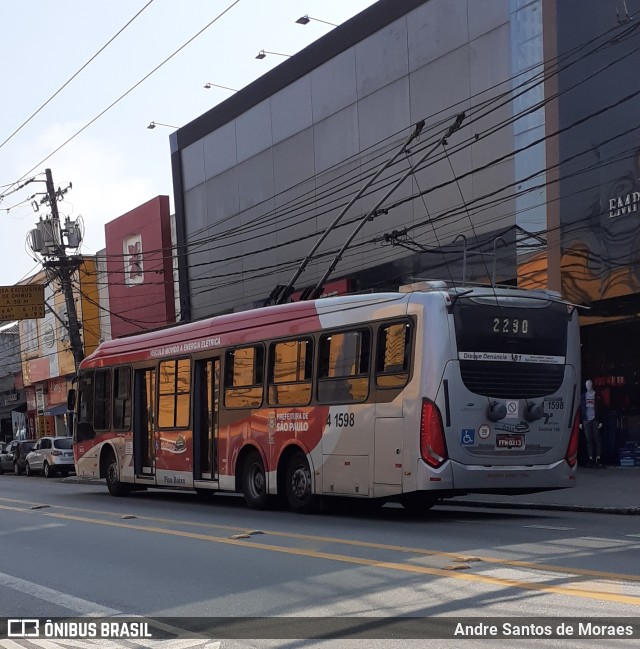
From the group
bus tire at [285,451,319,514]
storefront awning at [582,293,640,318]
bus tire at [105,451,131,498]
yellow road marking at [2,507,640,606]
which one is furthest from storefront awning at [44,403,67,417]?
yellow road marking at [2,507,640,606]

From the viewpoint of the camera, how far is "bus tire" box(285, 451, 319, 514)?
51.1 ft

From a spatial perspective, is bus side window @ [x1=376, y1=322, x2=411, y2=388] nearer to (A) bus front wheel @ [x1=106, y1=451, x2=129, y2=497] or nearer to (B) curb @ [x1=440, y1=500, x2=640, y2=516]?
(B) curb @ [x1=440, y1=500, x2=640, y2=516]

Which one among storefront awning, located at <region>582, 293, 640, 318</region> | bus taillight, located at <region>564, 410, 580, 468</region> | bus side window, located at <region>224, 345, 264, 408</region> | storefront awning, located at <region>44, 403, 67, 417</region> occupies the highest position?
storefront awning, located at <region>582, 293, 640, 318</region>

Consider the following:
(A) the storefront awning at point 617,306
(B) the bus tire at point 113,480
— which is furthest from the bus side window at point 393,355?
(B) the bus tire at point 113,480

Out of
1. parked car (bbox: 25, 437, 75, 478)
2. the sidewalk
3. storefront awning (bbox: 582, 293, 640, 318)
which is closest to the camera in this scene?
the sidewalk

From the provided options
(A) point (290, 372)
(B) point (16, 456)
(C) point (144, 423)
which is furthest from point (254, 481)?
(B) point (16, 456)

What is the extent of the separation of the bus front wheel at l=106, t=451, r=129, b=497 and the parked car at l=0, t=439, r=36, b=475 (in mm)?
19517

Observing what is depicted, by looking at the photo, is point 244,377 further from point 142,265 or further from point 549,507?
point 142,265

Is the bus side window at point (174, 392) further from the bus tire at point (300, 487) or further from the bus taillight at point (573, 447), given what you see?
the bus taillight at point (573, 447)

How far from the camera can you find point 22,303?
123 feet

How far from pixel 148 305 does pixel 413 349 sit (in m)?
29.3

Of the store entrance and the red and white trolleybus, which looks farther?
the store entrance

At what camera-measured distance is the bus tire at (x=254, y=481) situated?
16.7 m

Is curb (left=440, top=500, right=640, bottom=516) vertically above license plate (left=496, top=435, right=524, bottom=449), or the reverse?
license plate (left=496, top=435, right=524, bottom=449)
